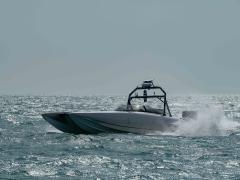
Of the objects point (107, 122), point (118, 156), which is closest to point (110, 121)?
point (107, 122)

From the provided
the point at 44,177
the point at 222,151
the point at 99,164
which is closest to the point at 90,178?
the point at 44,177

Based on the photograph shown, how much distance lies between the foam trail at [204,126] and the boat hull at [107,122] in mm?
2905

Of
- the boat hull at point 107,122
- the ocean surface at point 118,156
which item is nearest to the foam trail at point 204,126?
the ocean surface at point 118,156

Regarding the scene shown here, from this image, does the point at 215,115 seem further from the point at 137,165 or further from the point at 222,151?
the point at 137,165

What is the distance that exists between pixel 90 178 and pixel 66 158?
515 centimetres

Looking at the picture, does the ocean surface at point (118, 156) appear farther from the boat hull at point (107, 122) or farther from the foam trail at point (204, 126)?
the foam trail at point (204, 126)

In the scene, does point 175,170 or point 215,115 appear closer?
point 175,170

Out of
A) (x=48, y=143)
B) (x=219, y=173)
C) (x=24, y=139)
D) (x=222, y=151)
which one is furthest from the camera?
(x=24, y=139)

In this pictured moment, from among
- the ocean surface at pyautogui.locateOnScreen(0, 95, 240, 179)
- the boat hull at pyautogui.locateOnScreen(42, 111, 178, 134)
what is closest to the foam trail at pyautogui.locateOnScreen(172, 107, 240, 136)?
the ocean surface at pyautogui.locateOnScreen(0, 95, 240, 179)

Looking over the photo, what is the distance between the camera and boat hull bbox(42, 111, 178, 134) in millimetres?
37406

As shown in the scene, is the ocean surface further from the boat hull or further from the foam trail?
the foam trail

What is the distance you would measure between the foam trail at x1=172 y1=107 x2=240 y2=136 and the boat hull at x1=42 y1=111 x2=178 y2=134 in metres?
2.90

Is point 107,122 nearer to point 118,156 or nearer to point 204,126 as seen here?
point 118,156

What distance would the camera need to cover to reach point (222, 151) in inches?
1167
